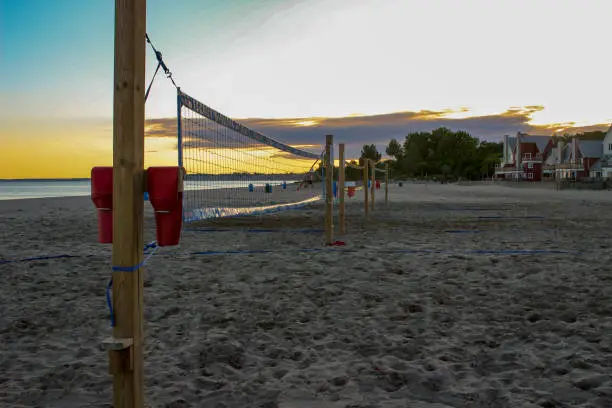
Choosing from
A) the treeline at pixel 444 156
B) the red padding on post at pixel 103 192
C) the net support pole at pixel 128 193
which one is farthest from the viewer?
the treeline at pixel 444 156

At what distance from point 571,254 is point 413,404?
5.37 m

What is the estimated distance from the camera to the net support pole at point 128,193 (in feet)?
6.63

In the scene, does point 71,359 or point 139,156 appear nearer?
point 139,156

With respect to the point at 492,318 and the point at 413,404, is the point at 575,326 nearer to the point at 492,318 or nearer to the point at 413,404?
the point at 492,318

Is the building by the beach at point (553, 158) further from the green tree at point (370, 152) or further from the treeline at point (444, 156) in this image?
the green tree at point (370, 152)

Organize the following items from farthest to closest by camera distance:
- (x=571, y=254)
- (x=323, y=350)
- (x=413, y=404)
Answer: (x=571, y=254) < (x=323, y=350) < (x=413, y=404)

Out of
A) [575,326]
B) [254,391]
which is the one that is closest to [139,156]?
[254,391]

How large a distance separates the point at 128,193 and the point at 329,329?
7.23 ft

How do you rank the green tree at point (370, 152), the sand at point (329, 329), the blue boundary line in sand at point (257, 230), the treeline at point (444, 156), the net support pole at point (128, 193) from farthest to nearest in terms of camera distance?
the green tree at point (370, 152)
the treeline at point (444, 156)
the blue boundary line in sand at point (257, 230)
the sand at point (329, 329)
the net support pole at point (128, 193)

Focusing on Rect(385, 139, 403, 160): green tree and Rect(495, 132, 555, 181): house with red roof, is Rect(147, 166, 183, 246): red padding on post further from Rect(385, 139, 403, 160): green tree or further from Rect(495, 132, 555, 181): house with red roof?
Rect(385, 139, 403, 160): green tree

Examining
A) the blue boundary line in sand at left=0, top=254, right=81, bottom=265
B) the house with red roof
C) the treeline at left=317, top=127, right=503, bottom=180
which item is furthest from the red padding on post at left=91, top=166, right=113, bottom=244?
the treeline at left=317, top=127, right=503, bottom=180

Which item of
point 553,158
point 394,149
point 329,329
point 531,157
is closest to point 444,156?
point 394,149

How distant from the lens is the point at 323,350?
337 centimetres

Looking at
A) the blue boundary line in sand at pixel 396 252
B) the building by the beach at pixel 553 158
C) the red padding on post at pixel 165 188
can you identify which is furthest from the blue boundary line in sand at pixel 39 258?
the building by the beach at pixel 553 158
